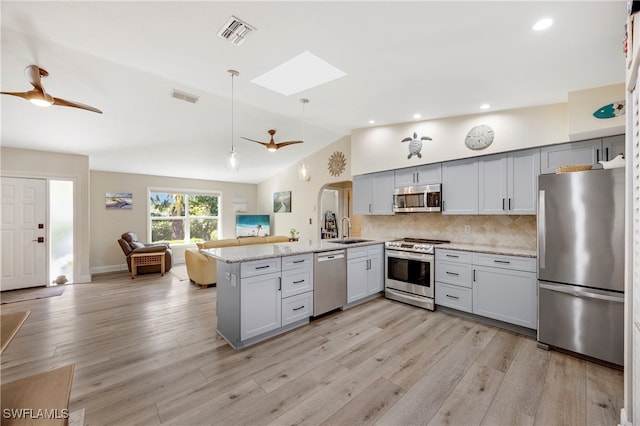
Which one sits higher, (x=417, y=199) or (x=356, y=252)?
(x=417, y=199)

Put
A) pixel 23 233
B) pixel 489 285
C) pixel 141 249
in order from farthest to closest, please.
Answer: pixel 141 249
pixel 23 233
pixel 489 285

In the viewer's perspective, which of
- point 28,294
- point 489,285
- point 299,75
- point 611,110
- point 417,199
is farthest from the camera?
point 28,294

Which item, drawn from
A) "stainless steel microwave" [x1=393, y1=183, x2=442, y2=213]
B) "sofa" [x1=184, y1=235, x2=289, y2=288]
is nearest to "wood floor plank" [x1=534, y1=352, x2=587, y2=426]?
"stainless steel microwave" [x1=393, y1=183, x2=442, y2=213]

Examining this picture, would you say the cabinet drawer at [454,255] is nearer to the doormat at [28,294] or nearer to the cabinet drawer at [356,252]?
the cabinet drawer at [356,252]

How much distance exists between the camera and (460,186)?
3.74 meters

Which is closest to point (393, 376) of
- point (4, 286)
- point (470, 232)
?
point (470, 232)

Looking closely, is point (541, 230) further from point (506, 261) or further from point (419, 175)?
point (419, 175)

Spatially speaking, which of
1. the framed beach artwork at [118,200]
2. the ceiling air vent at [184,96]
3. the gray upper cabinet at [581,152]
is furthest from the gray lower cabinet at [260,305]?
the framed beach artwork at [118,200]

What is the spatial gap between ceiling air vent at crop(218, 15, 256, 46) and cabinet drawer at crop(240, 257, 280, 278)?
2036 millimetres

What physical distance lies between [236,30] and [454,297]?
3.83m

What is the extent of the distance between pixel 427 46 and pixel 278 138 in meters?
3.77

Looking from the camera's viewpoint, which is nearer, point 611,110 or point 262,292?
point 611,110

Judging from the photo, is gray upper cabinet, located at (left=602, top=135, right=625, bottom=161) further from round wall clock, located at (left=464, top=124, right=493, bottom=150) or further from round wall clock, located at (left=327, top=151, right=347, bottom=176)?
round wall clock, located at (left=327, top=151, right=347, bottom=176)

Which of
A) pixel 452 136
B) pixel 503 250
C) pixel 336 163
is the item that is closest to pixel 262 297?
pixel 503 250
